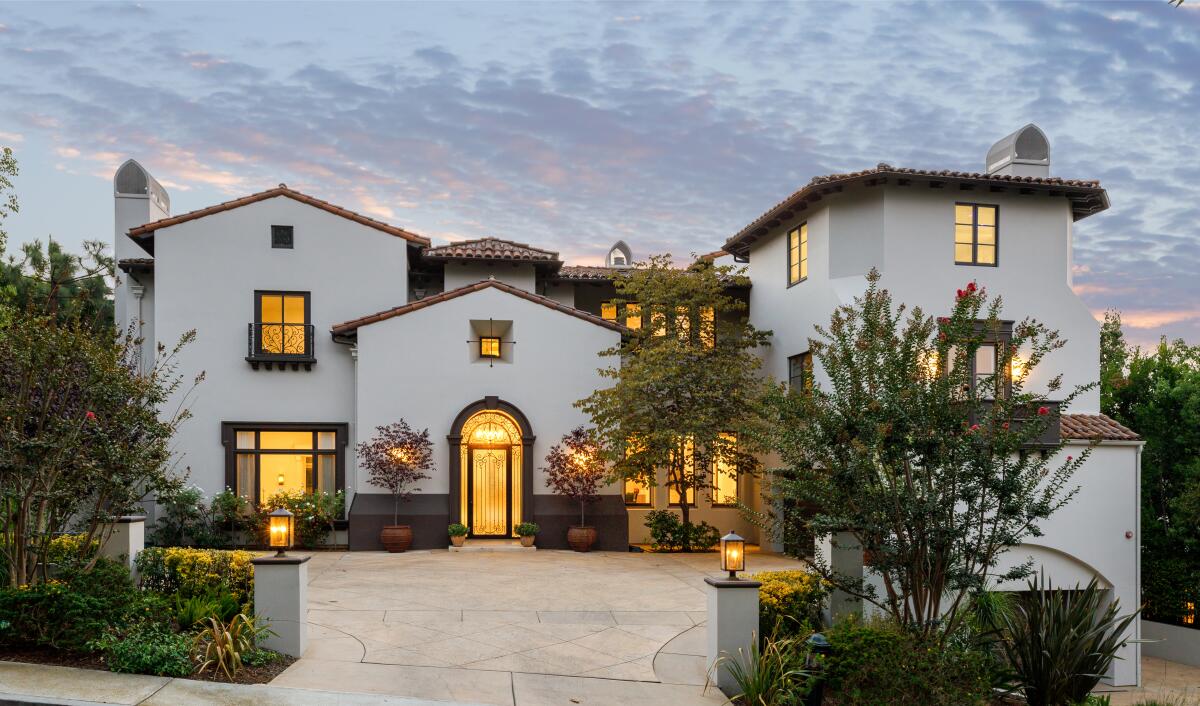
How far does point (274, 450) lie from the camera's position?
67.4ft

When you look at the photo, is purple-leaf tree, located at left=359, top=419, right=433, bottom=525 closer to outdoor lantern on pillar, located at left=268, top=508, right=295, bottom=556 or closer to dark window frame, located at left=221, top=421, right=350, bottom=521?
dark window frame, located at left=221, top=421, right=350, bottom=521

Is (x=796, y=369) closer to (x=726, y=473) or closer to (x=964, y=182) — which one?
→ (x=726, y=473)

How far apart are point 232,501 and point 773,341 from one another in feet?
45.2

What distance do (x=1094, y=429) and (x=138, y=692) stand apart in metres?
18.2

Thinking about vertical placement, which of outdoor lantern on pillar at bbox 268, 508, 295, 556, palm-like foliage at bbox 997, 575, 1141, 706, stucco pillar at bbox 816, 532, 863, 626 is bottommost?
palm-like foliage at bbox 997, 575, 1141, 706

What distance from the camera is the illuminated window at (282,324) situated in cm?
2061

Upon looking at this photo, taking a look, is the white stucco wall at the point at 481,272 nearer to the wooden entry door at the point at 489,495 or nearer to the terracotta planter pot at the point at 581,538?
the wooden entry door at the point at 489,495

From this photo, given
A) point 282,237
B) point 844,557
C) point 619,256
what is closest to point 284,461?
point 282,237

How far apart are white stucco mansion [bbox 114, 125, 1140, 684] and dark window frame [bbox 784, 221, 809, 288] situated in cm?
11

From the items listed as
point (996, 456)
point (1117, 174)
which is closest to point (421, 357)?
point (996, 456)

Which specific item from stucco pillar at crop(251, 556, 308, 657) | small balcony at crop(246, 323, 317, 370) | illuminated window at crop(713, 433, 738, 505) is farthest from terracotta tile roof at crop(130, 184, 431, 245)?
stucco pillar at crop(251, 556, 308, 657)

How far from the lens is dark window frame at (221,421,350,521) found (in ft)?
66.3

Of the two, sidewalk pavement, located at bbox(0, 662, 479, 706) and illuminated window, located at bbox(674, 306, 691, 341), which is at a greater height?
illuminated window, located at bbox(674, 306, 691, 341)

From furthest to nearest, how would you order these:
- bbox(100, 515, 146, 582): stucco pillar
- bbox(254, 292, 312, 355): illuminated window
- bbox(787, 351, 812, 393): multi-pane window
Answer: bbox(787, 351, 812, 393): multi-pane window → bbox(254, 292, 312, 355): illuminated window → bbox(100, 515, 146, 582): stucco pillar
